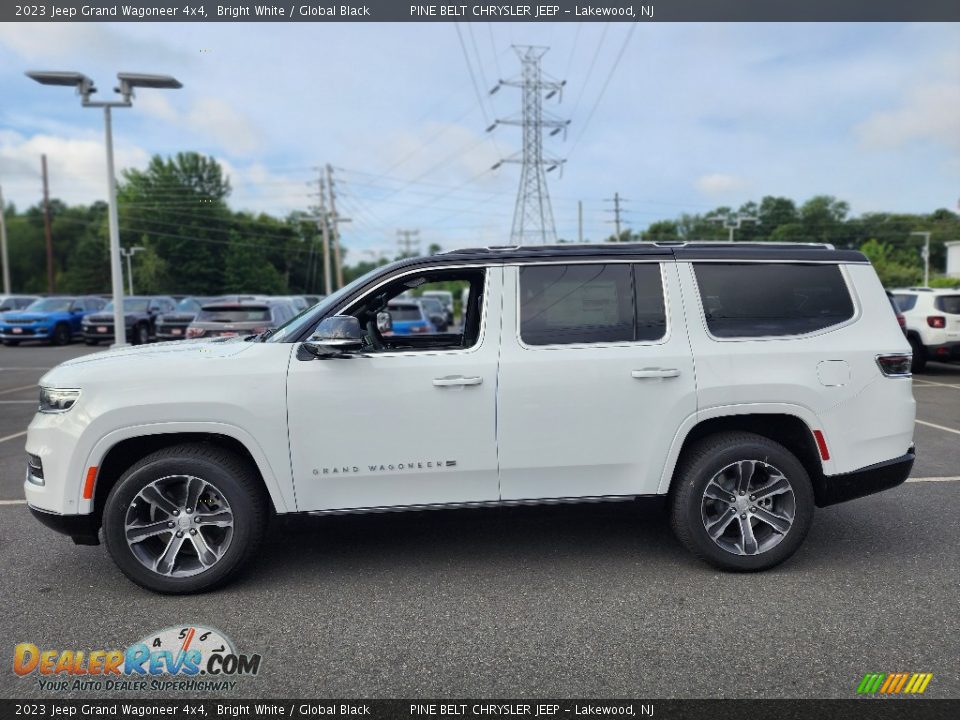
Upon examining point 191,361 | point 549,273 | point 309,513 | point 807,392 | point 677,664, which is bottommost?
point 677,664

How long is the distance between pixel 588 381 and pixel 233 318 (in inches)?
380

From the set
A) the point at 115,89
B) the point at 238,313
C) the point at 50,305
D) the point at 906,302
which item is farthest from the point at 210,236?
the point at 906,302

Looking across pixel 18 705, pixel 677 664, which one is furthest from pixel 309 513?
pixel 677 664

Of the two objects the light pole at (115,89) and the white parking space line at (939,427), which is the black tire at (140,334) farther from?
the white parking space line at (939,427)

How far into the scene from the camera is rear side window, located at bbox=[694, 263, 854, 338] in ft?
13.5

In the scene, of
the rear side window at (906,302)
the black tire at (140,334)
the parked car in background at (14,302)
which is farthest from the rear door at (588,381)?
the parked car in background at (14,302)

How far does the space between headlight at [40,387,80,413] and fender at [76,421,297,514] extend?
277 millimetres

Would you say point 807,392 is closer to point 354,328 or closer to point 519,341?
point 519,341

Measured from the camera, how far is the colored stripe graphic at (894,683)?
2857mm

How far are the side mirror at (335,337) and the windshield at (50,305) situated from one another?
25389 millimetres

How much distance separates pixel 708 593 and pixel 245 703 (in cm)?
240

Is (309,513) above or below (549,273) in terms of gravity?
below

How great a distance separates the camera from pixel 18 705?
9.23 ft

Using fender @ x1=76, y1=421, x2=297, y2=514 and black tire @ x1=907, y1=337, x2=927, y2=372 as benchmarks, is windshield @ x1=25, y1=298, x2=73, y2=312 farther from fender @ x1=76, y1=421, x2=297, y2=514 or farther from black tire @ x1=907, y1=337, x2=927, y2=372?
black tire @ x1=907, y1=337, x2=927, y2=372
